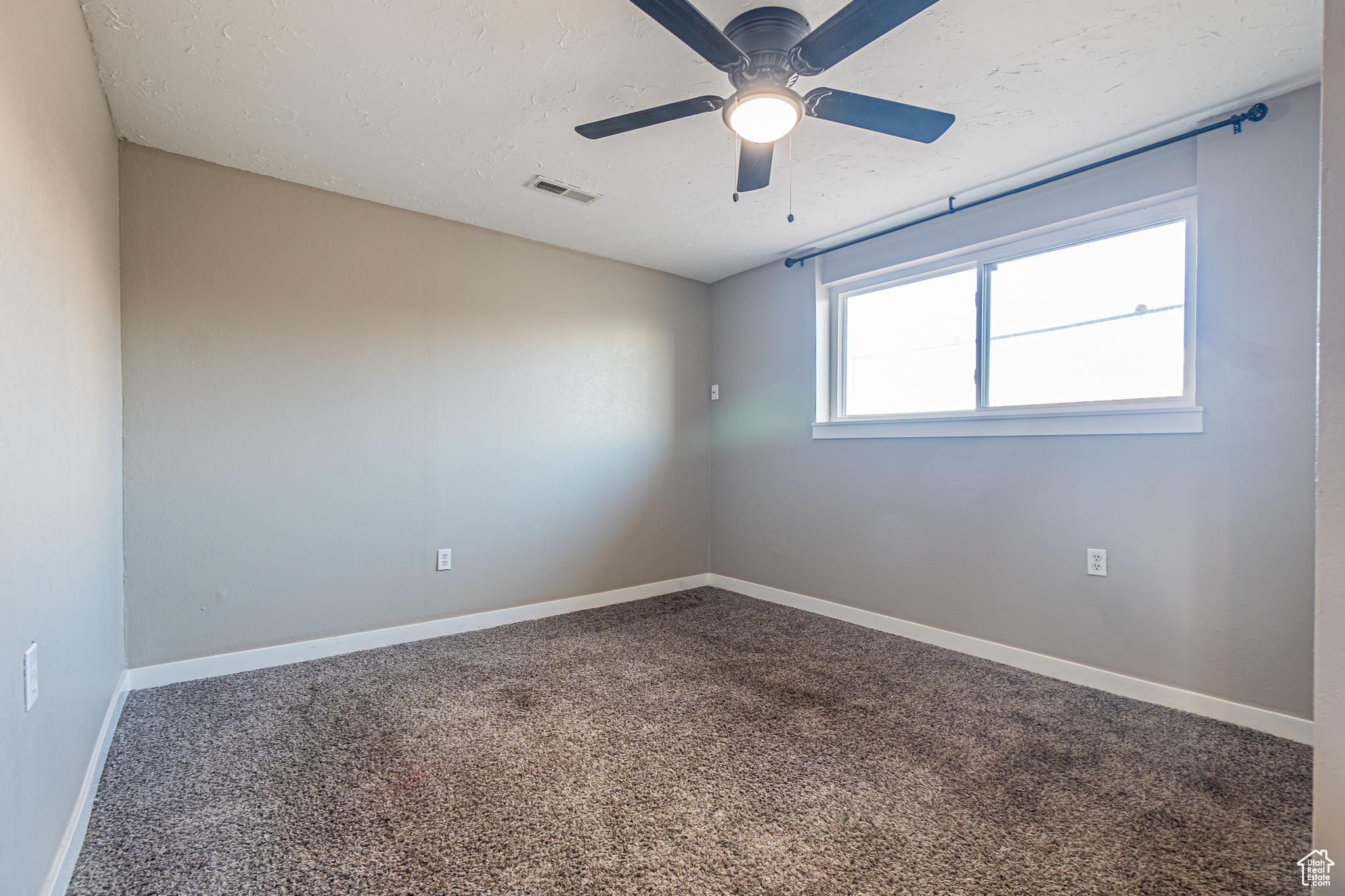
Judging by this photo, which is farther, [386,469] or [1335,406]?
[386,469]

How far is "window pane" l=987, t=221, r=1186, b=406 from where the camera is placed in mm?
2434

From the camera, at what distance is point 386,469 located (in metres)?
3.06

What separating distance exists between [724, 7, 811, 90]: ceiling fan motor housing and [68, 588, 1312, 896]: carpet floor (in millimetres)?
2048

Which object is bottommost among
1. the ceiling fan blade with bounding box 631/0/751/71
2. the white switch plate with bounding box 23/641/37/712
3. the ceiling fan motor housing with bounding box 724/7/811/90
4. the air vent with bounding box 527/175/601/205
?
the white switch plate with bounding box 23/641/37/712

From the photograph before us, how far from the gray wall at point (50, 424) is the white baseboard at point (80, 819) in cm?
3

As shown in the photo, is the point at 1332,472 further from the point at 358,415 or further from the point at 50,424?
the point at 358,415

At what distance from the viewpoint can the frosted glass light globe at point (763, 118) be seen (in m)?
1.67

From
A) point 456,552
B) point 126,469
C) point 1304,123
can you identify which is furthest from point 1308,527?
point 126,469

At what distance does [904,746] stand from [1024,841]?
499mm

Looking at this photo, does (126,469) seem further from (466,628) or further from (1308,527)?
(1308,527)

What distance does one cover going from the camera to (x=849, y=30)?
1.43 metres

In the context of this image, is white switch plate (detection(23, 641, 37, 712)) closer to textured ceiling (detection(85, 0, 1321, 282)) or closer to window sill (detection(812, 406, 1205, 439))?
textured ceiling (detection(85, 0, 1321, 282))

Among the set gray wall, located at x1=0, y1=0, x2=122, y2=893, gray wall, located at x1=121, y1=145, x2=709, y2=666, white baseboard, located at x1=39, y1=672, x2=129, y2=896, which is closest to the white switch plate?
gray wall, located at x1=0, y1=0, x2=122, y2=893

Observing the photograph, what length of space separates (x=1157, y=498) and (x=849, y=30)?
85.3 inches
